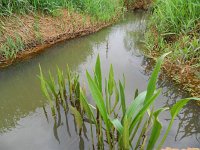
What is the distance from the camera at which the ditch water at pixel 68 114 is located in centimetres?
238

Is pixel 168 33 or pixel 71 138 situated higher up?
pixel 168 33

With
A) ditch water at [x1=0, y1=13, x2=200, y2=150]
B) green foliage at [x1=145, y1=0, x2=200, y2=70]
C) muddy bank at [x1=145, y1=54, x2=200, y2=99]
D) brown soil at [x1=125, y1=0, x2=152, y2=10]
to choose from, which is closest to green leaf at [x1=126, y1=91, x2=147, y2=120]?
ditch water at [x1=0, y1=13, x2=200, y2=150]

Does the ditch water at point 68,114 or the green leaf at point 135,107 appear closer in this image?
the green leaf at point 135,107

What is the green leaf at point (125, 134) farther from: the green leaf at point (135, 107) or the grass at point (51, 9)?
the grass at point (51, 9)

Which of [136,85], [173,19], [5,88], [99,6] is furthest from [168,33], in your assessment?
[5,88]

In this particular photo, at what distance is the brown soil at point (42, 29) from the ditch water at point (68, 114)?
16cm

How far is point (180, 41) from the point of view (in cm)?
390

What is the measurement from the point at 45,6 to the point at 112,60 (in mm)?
1813

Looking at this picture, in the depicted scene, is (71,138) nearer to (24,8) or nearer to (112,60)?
(112,60)

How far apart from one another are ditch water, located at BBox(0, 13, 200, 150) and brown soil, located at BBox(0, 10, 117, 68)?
161 mm

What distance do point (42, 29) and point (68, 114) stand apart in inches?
89.6

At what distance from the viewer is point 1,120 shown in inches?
105

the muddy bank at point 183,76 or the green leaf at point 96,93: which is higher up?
the green leaf at point 96,93

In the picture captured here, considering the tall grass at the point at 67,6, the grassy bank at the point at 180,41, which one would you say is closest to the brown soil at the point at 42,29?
the tall grass at the point at 67,6
